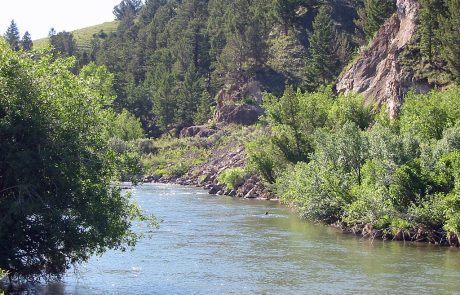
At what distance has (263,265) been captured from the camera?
34219mm

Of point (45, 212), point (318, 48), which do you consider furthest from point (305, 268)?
point (318, 48)

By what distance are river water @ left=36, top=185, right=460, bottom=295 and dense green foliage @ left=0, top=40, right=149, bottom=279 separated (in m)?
2.79

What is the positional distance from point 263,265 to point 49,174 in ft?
42.7

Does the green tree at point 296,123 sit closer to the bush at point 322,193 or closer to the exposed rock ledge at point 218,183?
the exposed rock ledge at point 218,183

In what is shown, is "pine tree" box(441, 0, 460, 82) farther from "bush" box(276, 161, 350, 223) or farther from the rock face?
"bush" box(276, 161, 350, 223)

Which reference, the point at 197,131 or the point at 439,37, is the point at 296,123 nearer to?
the point at 439,37

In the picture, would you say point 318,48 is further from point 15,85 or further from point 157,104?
point 15,85

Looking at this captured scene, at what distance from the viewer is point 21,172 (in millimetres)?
25281

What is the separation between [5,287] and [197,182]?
68065mm

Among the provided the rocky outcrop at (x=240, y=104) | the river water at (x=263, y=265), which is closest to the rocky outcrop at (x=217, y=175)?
the rocky outcrop at (x=240, y=104)

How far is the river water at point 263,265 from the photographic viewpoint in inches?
1146

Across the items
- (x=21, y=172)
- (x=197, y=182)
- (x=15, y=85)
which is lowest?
(x=197, y=182)

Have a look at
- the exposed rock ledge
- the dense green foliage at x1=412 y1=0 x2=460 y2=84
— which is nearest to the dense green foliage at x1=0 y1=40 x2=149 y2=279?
the exposed rock ledge

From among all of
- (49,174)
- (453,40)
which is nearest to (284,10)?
(453,40)
